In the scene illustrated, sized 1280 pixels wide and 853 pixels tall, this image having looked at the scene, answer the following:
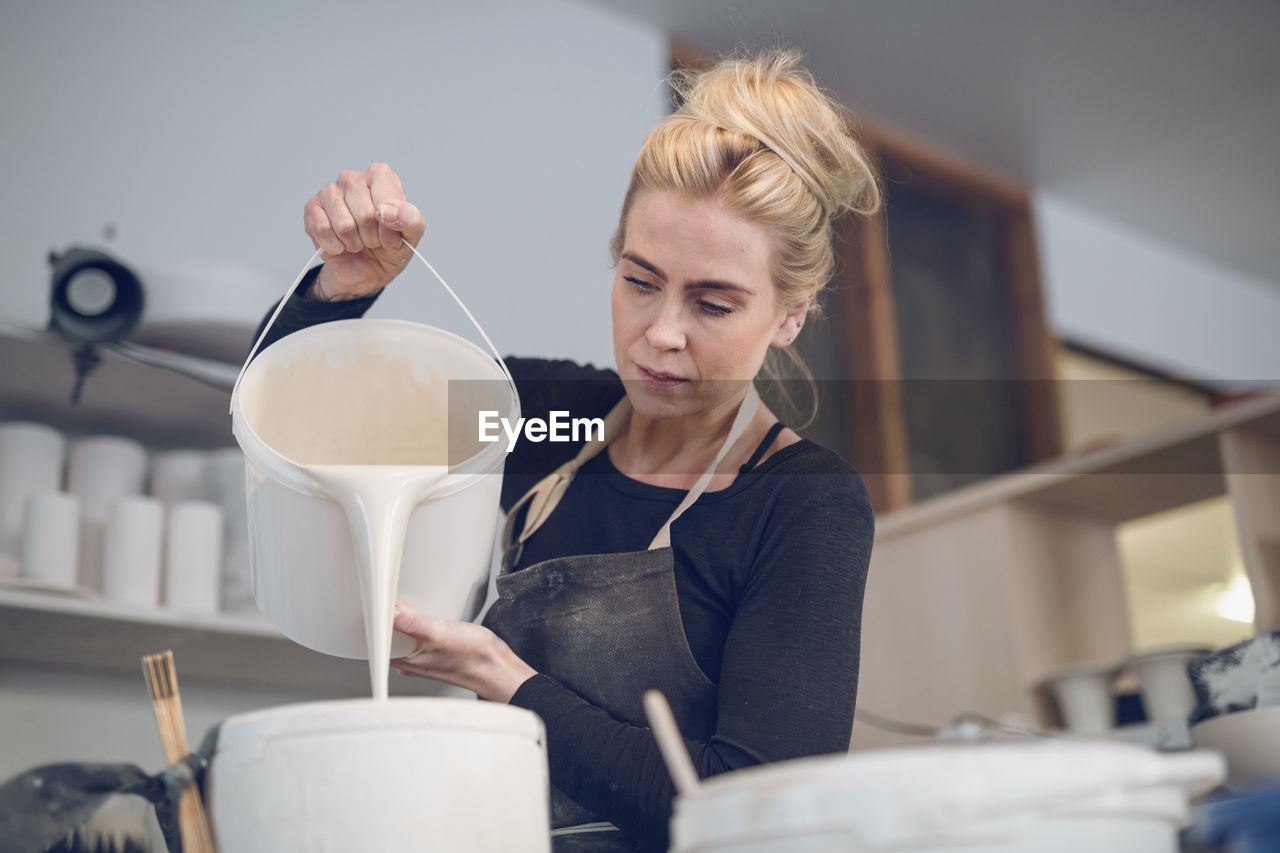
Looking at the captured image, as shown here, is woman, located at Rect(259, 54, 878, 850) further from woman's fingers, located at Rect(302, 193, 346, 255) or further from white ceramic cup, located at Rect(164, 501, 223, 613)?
white ceramic cup, located at Rect(164, 501, 223, 613)

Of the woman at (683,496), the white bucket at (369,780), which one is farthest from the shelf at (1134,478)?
the white bucket at (369,780)

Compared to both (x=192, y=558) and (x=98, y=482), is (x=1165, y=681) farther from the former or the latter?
(x=98, y=482)

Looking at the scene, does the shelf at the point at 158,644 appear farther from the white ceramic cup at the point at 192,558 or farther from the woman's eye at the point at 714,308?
the woman's eye at the point at 714,308

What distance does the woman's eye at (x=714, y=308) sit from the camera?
3.74 ft

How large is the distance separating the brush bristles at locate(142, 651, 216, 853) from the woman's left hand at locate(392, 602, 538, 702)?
17 centimetres

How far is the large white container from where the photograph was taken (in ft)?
3.01

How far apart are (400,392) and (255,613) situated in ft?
2.92

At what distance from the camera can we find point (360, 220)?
1.04m

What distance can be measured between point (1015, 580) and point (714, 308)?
142cm

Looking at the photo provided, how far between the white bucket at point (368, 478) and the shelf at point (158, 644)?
2.57 feet

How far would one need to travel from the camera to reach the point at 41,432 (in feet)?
5.98

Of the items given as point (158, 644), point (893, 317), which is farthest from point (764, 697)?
point (893, 317)

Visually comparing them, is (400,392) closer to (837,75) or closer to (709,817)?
(709,817)

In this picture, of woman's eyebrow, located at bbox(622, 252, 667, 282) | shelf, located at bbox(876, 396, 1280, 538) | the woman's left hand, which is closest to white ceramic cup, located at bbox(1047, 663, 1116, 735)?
shelf, located at bbox(876, 396, 1280, 538)
